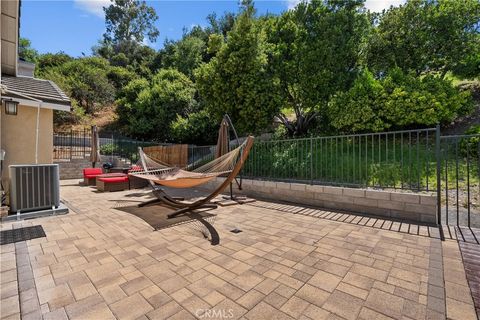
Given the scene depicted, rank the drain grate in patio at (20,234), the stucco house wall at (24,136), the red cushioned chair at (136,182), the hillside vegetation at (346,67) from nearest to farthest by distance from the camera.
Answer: the drain grate in patio at (20,234)
the stucco house wall at (24,136)
the hillside vegetation at (346,67)
the red cushioned chair at (136,182)

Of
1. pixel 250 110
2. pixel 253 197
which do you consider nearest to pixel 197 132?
pixel 250 110

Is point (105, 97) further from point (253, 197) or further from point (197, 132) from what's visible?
point (253, 197)

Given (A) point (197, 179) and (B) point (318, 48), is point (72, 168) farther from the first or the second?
(B) point (318, 48)

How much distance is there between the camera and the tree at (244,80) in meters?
8.46

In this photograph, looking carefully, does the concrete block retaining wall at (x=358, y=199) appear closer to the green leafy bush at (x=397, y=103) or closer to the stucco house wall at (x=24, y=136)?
the green leafy bush at (x=397, y=103)

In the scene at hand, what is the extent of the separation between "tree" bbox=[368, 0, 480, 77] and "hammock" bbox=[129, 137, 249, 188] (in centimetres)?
879

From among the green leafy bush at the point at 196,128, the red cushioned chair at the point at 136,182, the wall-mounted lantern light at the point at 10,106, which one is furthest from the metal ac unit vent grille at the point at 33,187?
the green leafy bush at the point at 196,128

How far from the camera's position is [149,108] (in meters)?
15.6

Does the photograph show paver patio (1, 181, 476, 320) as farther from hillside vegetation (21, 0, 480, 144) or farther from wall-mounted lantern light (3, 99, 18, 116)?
hillside vegetation (21, 0, 480, 144)

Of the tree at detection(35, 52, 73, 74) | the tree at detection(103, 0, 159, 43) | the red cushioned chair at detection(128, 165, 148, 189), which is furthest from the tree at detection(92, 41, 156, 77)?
the red cushioned chair at detection(128, 165, 148, 189)

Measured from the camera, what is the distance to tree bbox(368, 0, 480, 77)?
9.13 metres

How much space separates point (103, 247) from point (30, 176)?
2701mm

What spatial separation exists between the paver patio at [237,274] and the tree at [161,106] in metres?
11.9

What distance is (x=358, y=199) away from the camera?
16.1 feet
